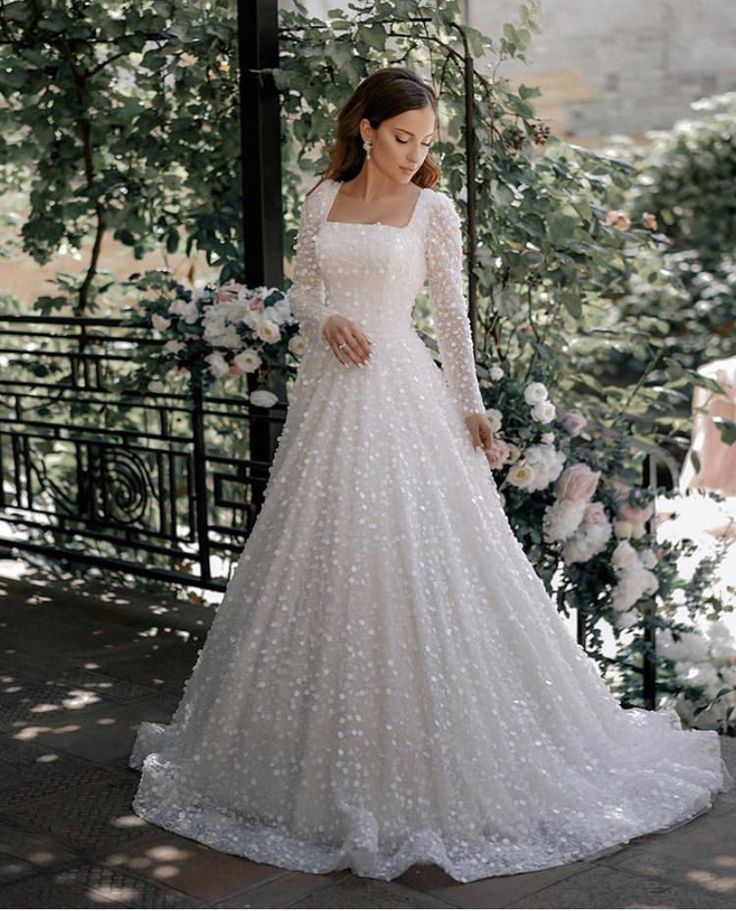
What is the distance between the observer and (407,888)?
266 cm

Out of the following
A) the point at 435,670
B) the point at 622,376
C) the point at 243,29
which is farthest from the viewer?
the point at 622,376

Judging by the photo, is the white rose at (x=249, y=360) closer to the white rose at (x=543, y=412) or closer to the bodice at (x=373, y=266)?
the white rose at (x=543, y=412)

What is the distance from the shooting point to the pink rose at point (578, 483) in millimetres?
3734

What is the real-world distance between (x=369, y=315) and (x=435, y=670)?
31.0 inches

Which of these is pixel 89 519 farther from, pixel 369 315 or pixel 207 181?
pixel 369 315

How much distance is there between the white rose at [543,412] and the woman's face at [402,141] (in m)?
0.95

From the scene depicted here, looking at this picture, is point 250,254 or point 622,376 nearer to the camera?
point 250,254

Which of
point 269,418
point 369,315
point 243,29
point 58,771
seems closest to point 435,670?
point 369,315

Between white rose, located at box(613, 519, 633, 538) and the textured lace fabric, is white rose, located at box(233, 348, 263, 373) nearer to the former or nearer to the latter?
the textured lace fabric

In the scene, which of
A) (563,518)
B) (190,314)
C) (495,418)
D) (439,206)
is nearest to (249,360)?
(190,314)

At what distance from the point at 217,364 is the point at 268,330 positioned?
0.85 feet

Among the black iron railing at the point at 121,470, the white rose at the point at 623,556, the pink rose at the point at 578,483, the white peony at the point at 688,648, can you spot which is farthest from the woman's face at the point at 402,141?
the white peony at the point at 688,648

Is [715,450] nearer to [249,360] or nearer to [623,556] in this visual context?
[623,556]

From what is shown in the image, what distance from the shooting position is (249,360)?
13.4 feet
